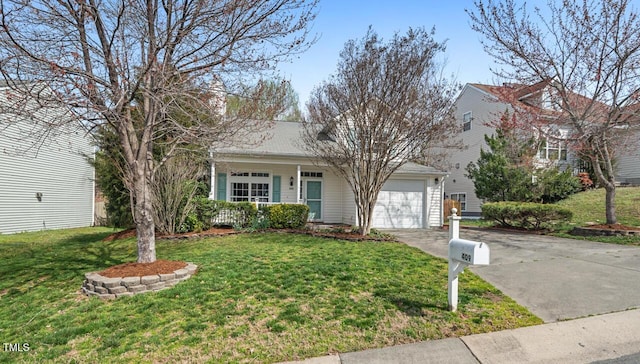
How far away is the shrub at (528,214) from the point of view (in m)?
11.8

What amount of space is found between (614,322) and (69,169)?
20000 mm

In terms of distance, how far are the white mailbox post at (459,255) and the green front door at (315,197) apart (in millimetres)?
11045

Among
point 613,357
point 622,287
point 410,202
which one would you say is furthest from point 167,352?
point 410,202

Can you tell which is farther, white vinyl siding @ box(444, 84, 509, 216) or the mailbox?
white vinyl siding @ box(444, 84, 509, 216)

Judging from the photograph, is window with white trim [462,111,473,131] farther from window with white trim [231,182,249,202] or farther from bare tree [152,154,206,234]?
bare tree [152,154,206,234]

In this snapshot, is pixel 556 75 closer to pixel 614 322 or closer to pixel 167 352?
pixel 614 322

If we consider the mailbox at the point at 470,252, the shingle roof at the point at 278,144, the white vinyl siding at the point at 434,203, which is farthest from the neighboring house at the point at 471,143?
the mailbox at the point at 470,252

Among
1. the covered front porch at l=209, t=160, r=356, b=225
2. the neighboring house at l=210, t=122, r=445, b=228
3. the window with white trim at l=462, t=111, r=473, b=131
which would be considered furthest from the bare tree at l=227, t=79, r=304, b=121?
the window with white trim at l=462, t=111, r=473, b=131

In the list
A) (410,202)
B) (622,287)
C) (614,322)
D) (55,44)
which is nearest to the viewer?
(614,322)

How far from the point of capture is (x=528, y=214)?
40.2ft

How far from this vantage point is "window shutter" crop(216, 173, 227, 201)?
1399 cm

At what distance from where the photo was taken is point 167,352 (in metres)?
3.36

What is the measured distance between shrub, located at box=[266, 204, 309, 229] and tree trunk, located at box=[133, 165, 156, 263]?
598cm

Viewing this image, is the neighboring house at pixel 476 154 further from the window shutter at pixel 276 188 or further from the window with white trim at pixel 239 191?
the window with white trim at pixel 239 191
